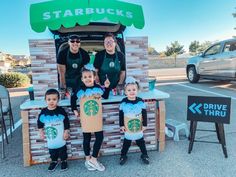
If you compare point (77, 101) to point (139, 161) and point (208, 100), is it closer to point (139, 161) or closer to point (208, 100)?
point (139, 161)

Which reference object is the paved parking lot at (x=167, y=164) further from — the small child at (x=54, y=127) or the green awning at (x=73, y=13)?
the green awning at (x=73, y=13)

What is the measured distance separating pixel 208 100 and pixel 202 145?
2.66 ft

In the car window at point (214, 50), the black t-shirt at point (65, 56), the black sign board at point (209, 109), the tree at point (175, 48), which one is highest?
the tree at point (175, 48)

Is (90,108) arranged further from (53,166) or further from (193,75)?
(193,75)

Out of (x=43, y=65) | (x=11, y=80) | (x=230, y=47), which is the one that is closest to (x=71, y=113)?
(x=43, y=65)

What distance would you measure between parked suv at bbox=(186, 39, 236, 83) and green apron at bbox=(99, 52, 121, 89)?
679 centimetres

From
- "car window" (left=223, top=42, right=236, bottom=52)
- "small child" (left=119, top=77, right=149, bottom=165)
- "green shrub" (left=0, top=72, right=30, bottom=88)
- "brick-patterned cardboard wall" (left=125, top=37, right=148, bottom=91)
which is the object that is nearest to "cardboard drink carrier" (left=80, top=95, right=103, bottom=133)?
"small child" (left=119, top=77, right=149, bottom=165)

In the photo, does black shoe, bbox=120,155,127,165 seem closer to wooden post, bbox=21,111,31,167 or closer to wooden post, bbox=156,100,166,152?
wooden post, bbox=156,100,166,152

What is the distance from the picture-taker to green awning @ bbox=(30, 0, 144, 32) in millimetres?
3279

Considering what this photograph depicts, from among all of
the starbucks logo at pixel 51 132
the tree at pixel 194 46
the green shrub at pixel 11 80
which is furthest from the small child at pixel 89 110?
the tree at pixel 194 46

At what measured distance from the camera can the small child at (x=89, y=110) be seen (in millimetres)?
3120

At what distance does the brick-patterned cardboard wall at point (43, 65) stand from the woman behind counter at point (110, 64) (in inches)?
24.6

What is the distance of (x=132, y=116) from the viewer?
318 cm

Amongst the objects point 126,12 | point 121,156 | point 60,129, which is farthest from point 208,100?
point 60,129
